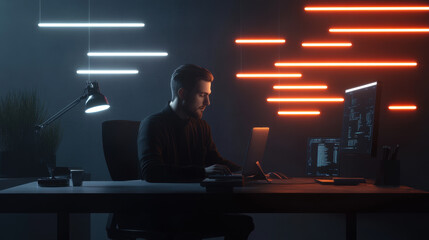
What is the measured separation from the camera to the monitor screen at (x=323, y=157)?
104 inches

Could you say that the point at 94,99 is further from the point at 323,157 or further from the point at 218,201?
the point at 323,157

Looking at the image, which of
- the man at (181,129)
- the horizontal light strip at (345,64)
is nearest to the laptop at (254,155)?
the man at (181,129)

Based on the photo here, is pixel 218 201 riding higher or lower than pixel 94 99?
lower

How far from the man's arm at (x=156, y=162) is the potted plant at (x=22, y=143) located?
1.18 meters

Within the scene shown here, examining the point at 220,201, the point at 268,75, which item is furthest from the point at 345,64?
the point at 220,201

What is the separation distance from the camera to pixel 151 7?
3.61 metres

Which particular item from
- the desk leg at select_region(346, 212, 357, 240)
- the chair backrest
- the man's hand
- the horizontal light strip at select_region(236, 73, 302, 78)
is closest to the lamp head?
the chair backrest

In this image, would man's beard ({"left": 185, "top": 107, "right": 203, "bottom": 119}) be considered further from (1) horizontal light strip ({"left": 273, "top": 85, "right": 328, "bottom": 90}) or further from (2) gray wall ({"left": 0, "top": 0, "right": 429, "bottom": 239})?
(1) horizontal light strip ({"left": 273, "top": 85, "right": 328, "bottom": 90})

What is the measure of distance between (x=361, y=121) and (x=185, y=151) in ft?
3.71

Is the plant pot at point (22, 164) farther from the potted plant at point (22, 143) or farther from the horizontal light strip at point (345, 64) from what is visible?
the horizontal light strip at point (345, 64)

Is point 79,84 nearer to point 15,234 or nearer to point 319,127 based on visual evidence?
point 15,234

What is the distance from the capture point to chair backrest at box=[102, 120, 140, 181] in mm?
2562

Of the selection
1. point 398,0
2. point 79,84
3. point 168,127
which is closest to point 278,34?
point 398,0

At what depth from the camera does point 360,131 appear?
217cm
